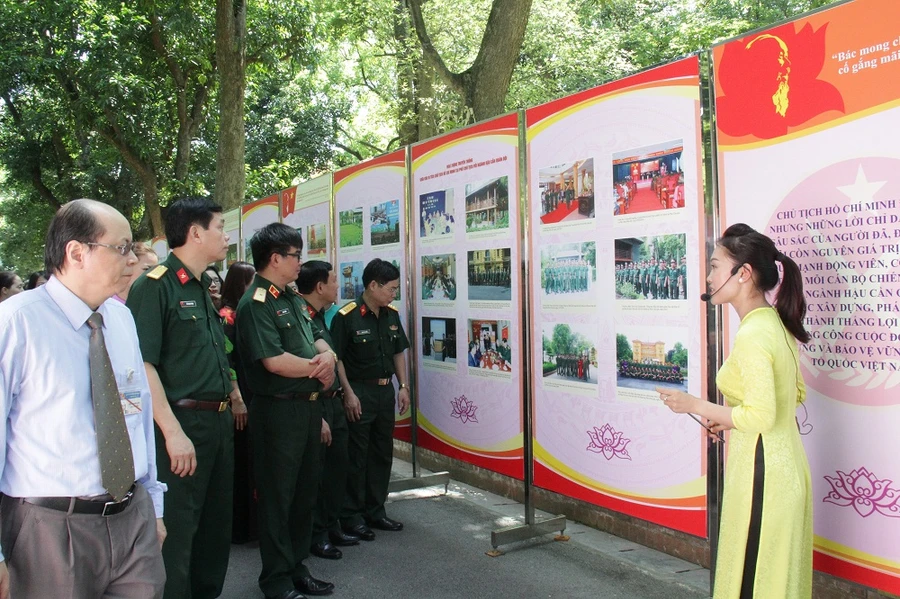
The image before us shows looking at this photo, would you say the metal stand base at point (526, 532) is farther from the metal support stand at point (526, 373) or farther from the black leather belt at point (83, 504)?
the black leather belt at point (83, 504)

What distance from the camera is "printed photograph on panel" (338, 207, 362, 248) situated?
21.3 ft

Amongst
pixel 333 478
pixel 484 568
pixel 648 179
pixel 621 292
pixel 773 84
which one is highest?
pixel 773 84

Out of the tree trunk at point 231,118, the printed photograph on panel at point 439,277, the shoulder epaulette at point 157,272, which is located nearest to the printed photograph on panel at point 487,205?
the printed photograph on panel at point 439,277

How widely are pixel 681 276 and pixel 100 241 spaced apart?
8.23 ft

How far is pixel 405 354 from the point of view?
226 inches

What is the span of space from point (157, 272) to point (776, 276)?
2471mm

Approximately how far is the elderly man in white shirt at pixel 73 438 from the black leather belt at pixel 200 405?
96 cm

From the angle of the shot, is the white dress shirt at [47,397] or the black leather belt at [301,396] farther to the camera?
the black leather belt at [301,396]

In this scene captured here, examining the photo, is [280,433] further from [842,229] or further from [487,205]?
[842,229]

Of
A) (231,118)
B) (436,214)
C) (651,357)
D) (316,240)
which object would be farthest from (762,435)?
(231,118)

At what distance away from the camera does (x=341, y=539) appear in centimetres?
475

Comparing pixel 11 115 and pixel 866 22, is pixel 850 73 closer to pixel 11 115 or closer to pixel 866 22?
pixel 866 22

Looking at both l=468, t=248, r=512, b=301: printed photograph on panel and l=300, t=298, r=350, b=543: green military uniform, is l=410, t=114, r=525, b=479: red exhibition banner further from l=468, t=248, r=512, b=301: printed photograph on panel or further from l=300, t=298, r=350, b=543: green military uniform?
l=300, t=298, r=350, b=543: green military uniform

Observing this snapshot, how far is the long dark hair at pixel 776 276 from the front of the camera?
284 cm
